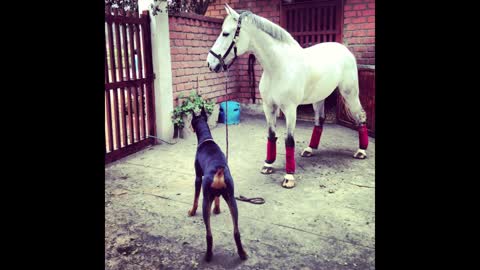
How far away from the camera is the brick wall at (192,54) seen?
604 cm

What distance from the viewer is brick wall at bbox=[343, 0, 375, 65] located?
6465 millimetres

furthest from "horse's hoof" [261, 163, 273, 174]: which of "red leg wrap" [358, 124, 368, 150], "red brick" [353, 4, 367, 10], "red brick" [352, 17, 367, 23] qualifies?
"red brick" [353, 4, 367, 10]

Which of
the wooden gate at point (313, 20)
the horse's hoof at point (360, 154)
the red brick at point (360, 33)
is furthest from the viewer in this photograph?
the wooden gate at point (313, 20)

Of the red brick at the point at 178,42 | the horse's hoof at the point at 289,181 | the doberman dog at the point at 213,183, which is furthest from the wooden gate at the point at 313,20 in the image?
the doberman dog at the point at 213,183

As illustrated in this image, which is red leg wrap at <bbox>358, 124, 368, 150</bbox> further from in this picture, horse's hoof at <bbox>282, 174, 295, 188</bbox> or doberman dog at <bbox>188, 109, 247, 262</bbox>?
doberman dog at <bbox>188, 109, 247, 262</bbox>

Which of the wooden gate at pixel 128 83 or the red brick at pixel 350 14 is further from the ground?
the red brick at pixel 350 14

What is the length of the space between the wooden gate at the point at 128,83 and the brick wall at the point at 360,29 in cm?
363

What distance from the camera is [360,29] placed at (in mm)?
6609

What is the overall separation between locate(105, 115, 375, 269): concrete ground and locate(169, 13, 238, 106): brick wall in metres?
1.53

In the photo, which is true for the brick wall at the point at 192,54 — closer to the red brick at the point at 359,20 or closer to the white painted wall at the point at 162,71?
the white painted wall at the point at 162,71

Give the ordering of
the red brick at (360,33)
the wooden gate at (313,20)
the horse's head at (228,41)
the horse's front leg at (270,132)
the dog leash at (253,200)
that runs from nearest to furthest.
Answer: the dog leash at (253,200)
the horse's head at (228,41)
the horse's front leg at (270,132)
the red brick at (360,33)
the wooden gate at (313,20)

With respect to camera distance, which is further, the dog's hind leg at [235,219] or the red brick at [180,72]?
the red brick at [180,72]

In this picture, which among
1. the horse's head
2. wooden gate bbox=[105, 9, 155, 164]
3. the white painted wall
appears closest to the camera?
the horse's head
